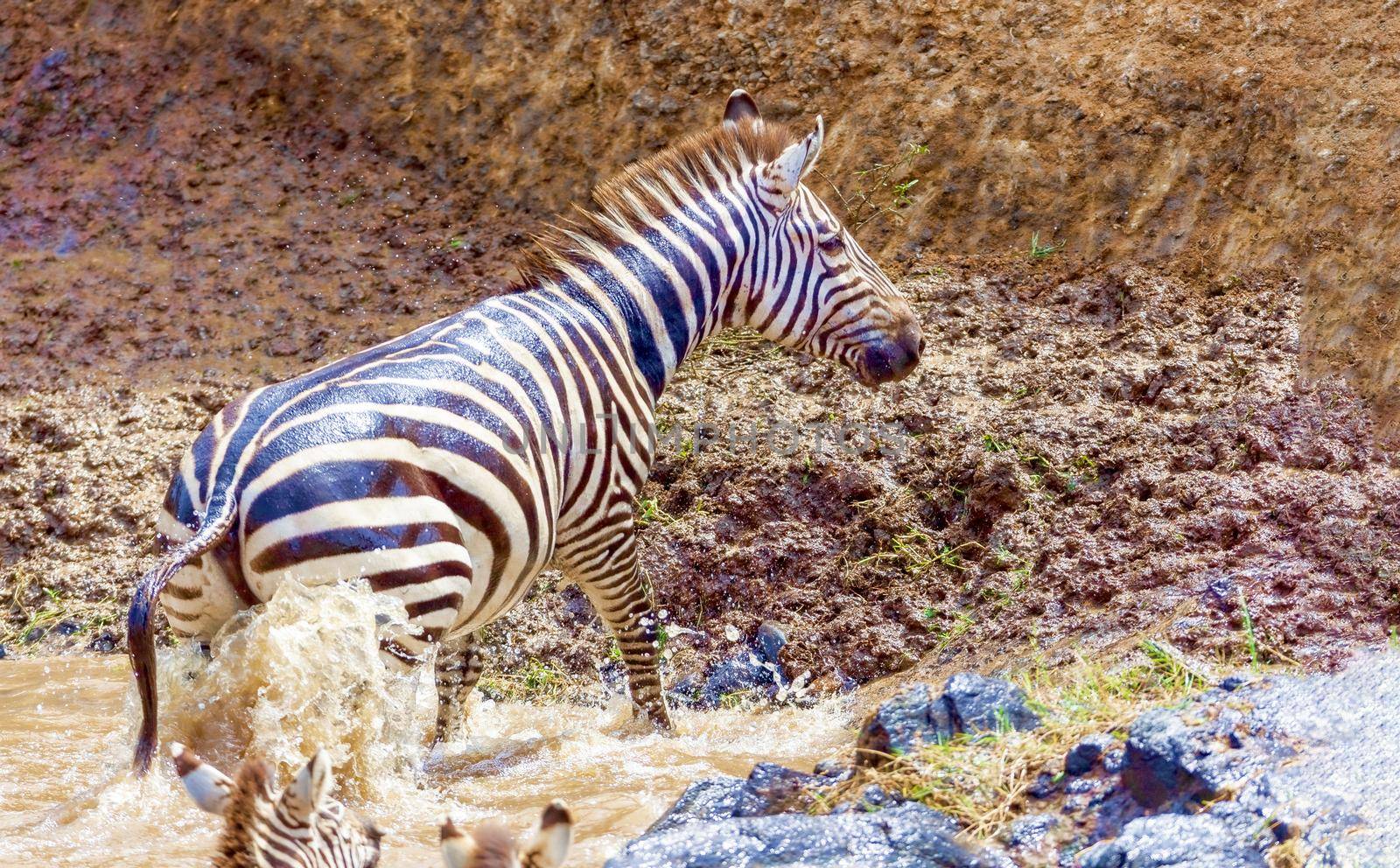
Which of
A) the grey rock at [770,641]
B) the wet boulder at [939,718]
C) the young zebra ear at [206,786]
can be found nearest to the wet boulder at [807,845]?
the wet boulder at [939,718]

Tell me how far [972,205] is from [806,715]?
12.2 feet

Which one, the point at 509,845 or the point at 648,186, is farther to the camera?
the point at 648,186

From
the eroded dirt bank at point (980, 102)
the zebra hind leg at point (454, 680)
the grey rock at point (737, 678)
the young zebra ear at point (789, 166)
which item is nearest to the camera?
the young zebra ear at point (789, 166)

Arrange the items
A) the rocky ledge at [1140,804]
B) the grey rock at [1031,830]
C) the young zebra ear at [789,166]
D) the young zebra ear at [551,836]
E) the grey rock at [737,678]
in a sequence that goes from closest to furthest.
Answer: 1. the young zebra ear at [551,836]
2. the rocky ledge at [1140,804]
3. the grey rock at [1031,830]
4. the young zebra ear at [789,166]
5. the grey rock at [737,678]

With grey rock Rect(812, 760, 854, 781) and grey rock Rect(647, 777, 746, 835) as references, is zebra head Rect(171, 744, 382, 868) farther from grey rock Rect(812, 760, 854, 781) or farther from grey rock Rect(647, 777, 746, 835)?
grey rock Rect(812, 760, 854, 781)

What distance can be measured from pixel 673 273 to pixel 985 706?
2447 millimetres

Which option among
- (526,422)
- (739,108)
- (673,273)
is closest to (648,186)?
(673,273)

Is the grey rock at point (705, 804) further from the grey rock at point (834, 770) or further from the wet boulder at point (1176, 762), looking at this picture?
the wet boulder at point (1176, 762)

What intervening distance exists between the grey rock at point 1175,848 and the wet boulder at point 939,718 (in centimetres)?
70

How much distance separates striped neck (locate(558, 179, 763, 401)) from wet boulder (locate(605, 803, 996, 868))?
2.57 metres

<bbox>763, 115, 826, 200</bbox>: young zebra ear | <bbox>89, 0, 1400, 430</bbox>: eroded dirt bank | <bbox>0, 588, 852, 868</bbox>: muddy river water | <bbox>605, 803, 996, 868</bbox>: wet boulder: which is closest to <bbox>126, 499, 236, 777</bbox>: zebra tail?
<bbox>0, 588, 852, 868</bbox>: muddy river water

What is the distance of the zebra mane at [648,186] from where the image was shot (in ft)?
17.3

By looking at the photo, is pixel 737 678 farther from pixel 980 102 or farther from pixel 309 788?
pixel 980 102

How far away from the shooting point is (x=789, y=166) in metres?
5.55
